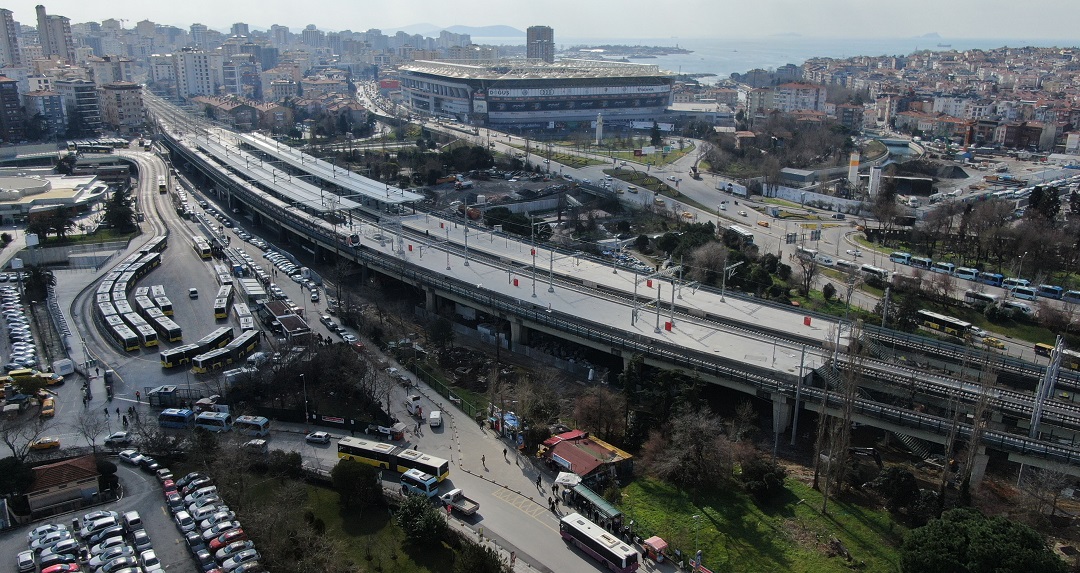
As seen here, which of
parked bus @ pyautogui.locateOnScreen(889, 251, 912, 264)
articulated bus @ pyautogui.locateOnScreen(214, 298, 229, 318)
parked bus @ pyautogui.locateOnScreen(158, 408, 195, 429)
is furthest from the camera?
parked bus @ pyautogui.locateOnScreen(889, 251, 912, 264)

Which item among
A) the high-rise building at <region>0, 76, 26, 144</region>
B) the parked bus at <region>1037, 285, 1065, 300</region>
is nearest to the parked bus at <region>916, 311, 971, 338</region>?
the parked bus at <region>1037, 285, 1065, 300</region>

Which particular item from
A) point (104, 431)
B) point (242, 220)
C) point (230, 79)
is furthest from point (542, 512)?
point (230, 79)

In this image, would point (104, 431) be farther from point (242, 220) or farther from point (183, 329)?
point (242, 220)

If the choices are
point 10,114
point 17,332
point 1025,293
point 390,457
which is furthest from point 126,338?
point 10,114

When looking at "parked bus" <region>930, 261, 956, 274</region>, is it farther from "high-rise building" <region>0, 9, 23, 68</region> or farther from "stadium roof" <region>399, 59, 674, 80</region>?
"high-rise building" <region>0, 9, 23, 68</region>

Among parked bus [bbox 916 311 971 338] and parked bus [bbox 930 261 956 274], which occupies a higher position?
parked bus [bbox 930 261 956 274]

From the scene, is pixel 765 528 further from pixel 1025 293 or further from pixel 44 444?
pixel 1025 293
